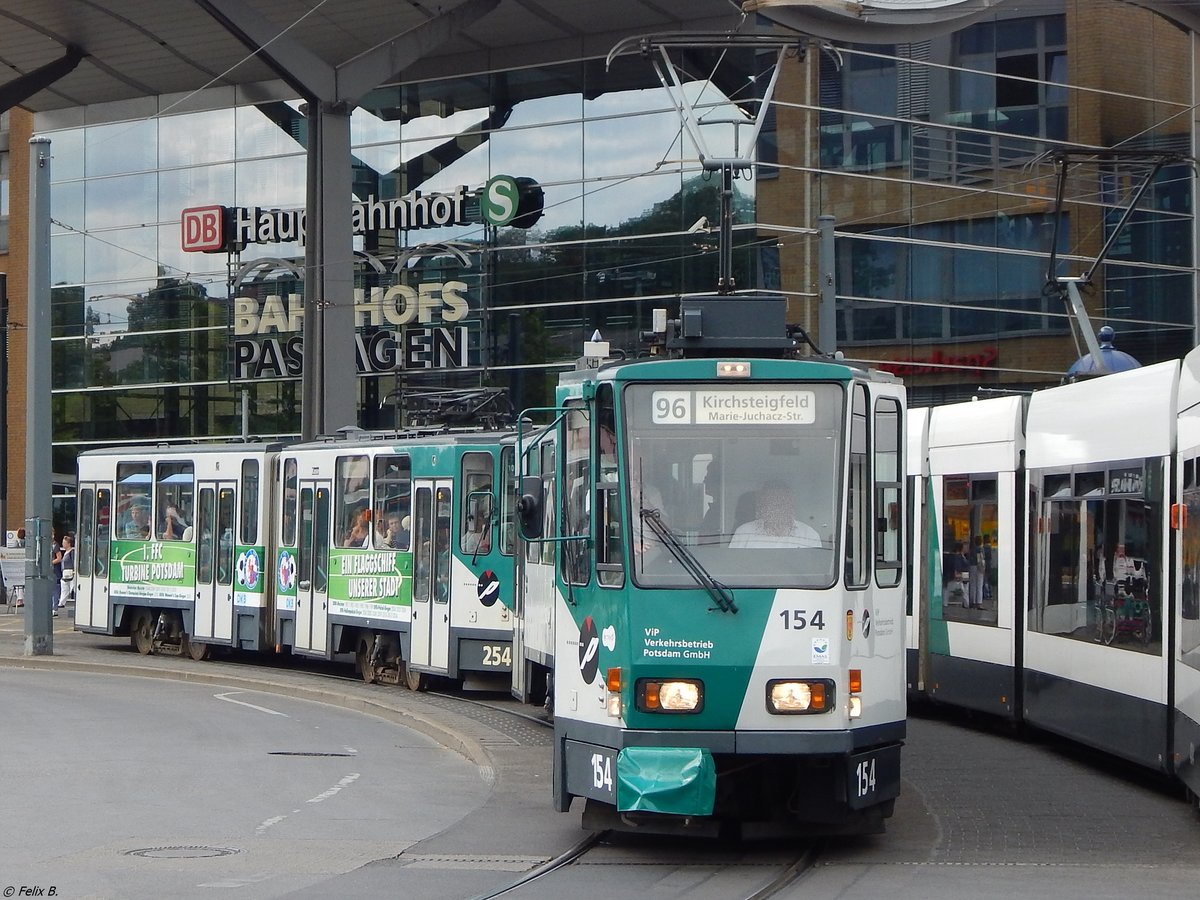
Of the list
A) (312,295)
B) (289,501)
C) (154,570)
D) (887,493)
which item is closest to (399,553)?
(289,501)

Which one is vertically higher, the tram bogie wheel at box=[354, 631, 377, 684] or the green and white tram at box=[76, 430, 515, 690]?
the green and white tram at box=[76, 430, 515, 690]

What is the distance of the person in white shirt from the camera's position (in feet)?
30.8

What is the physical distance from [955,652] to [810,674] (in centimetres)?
707

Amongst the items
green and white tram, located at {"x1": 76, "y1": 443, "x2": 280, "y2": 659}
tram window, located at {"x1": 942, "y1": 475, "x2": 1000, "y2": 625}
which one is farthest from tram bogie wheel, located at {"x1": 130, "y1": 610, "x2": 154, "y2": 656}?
tram window, located at {"x1": 942, "y1": 475, "x2": 1000, "y2": 625}

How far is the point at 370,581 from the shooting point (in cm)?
2097

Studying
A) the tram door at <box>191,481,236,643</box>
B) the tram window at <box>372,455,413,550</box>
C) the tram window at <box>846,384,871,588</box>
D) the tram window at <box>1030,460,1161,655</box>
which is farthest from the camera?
the tram door at <box>191,481,236,643</box>

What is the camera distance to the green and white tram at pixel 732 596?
30.1 feet

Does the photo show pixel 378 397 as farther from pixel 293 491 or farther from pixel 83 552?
pixel 293 491

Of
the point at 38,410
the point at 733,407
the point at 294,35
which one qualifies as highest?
the point at 294,35

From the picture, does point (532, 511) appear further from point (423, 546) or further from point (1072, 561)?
point (423, 546)

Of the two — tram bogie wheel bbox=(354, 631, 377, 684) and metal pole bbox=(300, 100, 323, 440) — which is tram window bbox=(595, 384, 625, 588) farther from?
metal pole bbox=(300, 100, 323, 440)

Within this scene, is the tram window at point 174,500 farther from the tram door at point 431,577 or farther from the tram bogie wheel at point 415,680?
the tram door at point 431,577

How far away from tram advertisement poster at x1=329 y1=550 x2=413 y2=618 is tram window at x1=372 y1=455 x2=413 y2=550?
17 cm

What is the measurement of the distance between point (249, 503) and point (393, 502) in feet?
12.4
